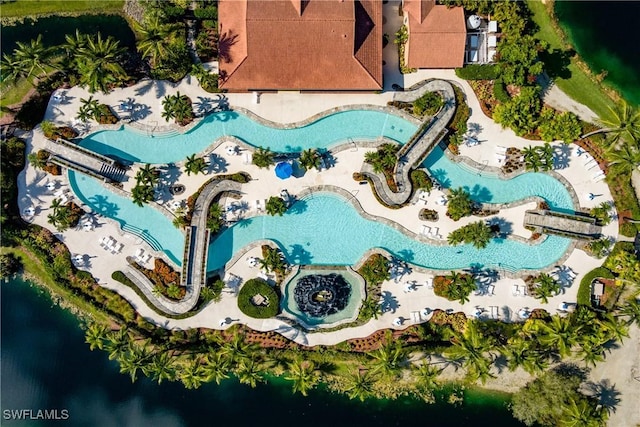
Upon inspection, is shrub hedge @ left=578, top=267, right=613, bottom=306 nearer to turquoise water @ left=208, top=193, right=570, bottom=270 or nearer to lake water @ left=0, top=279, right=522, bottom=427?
turquoise water @ left=208, top=193, right=570, bottom=270

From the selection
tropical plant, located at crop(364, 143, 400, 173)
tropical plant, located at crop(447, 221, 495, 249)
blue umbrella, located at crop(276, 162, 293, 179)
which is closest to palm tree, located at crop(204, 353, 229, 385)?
blue umbrella, located at crop(276, 162, 293, 179)

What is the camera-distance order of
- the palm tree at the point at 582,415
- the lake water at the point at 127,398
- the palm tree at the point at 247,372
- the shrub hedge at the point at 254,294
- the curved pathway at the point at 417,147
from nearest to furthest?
the palm tree at the point at 582,415 → the palm tree at the point at 247,372 → the shrub hedge at the point at 254,294 → the curved pathway at the point at 417,147 → the lake water at the point at 127,398

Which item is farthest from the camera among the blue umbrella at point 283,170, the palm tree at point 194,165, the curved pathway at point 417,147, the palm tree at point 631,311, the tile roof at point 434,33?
the curved pathway at point 417,147

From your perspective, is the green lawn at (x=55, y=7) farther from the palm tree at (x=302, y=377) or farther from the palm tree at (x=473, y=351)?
the palm tree at (x=473, y=351)

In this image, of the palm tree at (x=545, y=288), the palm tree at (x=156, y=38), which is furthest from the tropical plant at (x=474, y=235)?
the palm tree at (x=156, y=38)

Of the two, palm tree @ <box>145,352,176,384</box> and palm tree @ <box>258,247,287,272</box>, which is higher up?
palm tree @ <box>258,247,287,272</box>

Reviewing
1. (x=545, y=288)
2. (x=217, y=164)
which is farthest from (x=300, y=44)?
(x=545, y=288)
